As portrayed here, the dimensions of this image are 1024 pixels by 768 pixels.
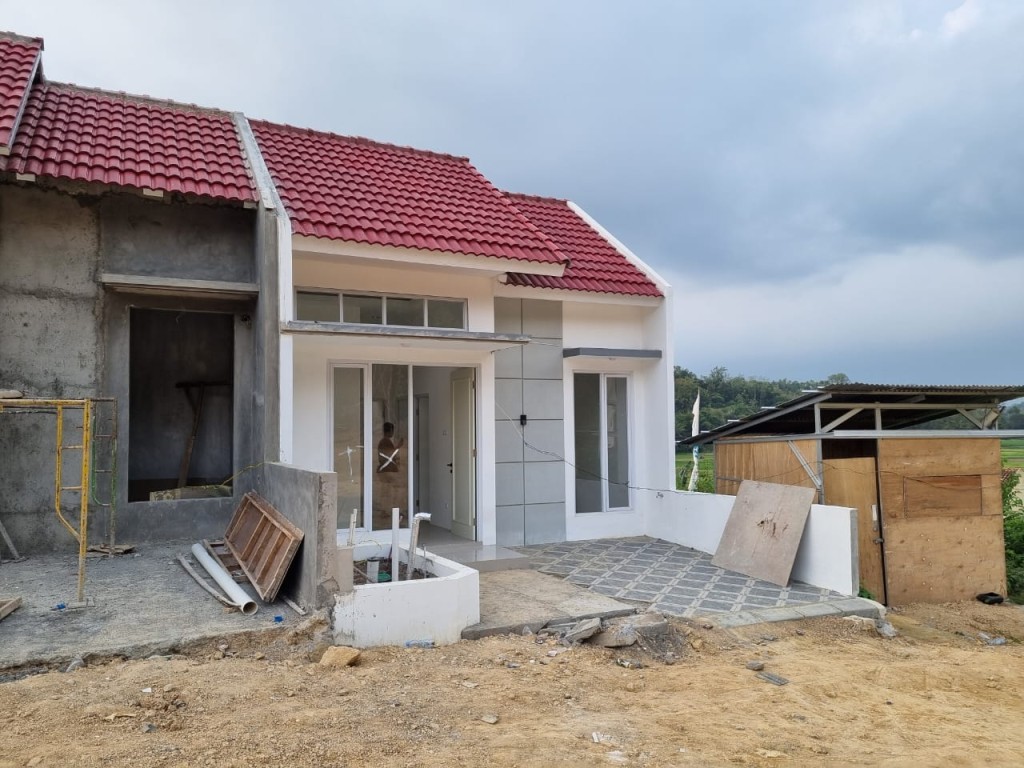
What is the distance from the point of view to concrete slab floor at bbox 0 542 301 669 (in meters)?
5.27

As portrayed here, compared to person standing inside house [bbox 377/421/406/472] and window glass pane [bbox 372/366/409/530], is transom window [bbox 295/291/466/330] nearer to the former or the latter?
window glass pane [bbox 372/366/409/530]

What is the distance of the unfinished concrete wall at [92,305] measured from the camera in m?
Answer: 8.26

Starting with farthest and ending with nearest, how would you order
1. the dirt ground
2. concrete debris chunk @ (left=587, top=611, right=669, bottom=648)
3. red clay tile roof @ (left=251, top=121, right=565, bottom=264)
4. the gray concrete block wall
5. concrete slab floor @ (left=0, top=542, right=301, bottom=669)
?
1. the gray concrete block wall
2. red clay tile roof @ (left=251, top=121, right=565, bottom=264)
3. concrete debris chunk @ (left=587, top=611, right=669, bottom=648)
4. concrete slab floor @ (left=0, top=542, right=301, bottom=669)
5. the dirt ground

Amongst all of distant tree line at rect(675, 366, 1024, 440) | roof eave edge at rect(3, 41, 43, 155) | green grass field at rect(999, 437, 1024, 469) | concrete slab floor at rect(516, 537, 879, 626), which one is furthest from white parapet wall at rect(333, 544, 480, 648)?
distant tree line at rect(675, 366, 1024, 440)

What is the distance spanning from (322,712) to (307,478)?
90.3 inches

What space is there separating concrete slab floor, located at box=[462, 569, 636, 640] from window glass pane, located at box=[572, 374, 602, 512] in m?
3.36

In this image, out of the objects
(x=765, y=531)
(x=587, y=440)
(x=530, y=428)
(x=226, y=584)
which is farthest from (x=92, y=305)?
(x=765, y=531)

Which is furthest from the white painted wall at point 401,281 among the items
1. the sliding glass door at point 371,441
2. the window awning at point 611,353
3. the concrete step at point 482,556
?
the concrete step at point 482,556

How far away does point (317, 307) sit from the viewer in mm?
9516

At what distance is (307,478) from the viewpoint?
6.27 metres

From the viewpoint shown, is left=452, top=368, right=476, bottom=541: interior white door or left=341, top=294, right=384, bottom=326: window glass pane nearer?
left=341, top=294, right=384, bottom=326: window glass pane

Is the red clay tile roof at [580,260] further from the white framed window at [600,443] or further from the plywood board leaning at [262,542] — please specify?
the plywood board leaning at [262,542]

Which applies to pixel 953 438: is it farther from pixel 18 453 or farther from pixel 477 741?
pixel 18 453

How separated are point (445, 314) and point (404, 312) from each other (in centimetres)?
63
